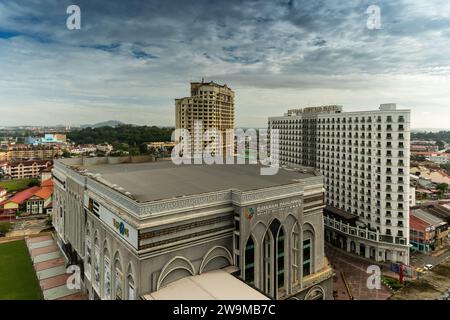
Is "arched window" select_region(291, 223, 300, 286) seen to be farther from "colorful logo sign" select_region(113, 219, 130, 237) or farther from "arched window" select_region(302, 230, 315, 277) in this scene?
"colorful logo sign" select_region(113, 219, 130, 237)

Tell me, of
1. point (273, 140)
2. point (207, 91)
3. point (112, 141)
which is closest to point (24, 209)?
point (207, 91)

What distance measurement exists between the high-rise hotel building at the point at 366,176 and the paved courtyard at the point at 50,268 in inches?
1496

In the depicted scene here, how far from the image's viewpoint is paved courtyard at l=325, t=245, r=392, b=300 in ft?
112

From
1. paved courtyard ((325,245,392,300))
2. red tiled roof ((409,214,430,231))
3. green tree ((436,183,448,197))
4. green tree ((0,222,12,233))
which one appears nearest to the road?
red tiled roof ((409,214,430,231))

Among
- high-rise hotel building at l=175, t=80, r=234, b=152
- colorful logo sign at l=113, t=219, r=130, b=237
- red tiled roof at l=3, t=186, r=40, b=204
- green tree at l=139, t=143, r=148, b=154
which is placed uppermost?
high-rise hotel building at l=175, t=80, r=234, b=152

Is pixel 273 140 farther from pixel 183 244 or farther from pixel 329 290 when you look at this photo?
pixel 183 244

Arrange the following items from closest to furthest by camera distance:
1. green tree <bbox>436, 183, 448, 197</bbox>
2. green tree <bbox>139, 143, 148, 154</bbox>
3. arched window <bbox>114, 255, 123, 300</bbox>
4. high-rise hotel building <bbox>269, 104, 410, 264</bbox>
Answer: arched window <bbox>114, 255, 123, 300</bbox> → high-rise hotel building <bbox>269, 104, 410, 264</bbox> → green tree <bbox>436, 183, 448, 197</bbox> → green tree <bbox>139, 143, 148, 154</bbox>

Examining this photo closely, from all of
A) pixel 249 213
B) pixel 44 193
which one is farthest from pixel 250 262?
pixel 44 193

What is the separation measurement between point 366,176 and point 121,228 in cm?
3791

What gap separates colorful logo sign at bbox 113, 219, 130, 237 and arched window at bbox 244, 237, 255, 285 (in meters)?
8.38

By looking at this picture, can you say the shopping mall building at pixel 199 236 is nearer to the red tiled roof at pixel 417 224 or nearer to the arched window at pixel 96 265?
the arched window at pixel 96 265

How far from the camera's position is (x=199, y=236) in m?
19.9

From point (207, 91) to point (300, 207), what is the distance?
5884cm

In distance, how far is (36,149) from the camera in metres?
137
